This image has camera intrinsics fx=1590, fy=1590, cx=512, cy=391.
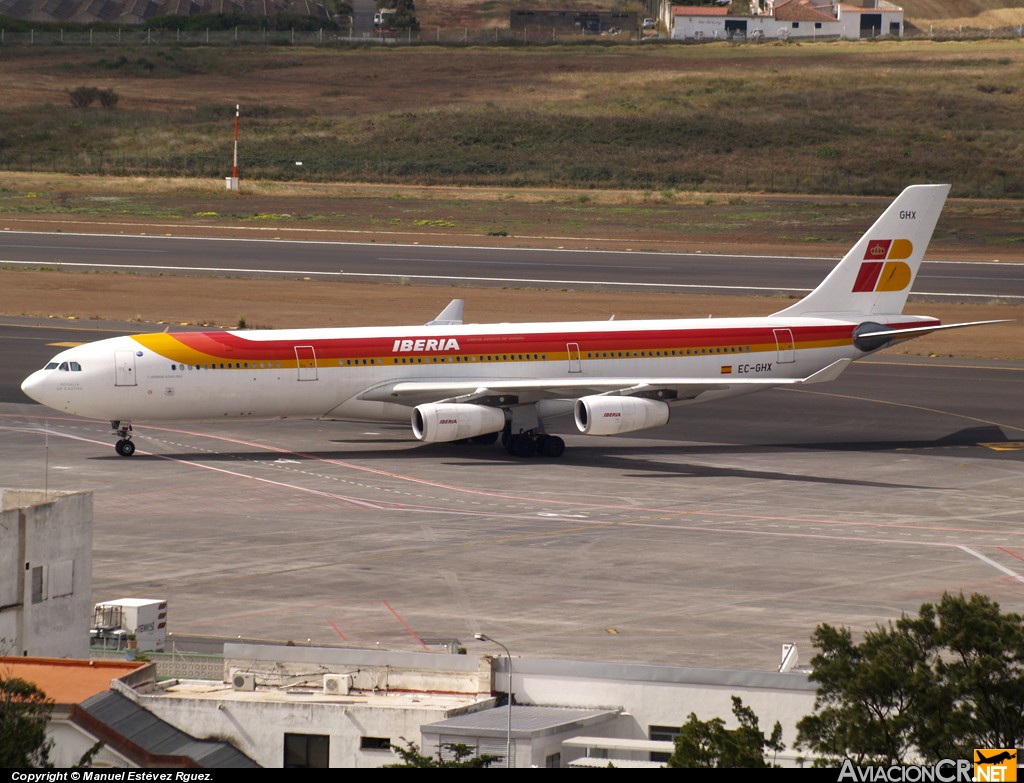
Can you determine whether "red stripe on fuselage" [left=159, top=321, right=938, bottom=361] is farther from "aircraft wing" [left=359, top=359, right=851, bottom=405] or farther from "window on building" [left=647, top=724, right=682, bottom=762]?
"window on building" [left=647, top=724, right=682, bottom=762]

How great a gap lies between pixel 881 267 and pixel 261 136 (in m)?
136

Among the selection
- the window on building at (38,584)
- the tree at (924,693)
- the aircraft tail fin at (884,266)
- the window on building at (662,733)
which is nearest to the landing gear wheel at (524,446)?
the aircraft tail fin at (884,266)

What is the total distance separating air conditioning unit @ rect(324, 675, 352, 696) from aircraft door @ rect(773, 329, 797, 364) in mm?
38820

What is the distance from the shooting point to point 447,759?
21.9 meters

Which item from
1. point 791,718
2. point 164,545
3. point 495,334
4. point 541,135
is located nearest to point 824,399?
point 495,334

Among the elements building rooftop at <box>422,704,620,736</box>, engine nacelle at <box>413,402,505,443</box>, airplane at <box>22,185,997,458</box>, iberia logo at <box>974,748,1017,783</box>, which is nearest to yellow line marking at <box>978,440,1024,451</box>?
airplane at <box>22,185,997,458</box>

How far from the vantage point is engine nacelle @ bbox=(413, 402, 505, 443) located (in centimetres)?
5438

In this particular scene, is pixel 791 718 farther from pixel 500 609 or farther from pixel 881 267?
pixel 881 267

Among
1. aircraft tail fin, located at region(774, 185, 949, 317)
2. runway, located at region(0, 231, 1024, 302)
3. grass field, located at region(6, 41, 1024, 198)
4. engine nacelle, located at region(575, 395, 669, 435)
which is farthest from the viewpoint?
grass field, located at region(6, 41, 1024, 198)

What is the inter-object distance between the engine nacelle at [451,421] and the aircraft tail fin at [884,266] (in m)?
14.5

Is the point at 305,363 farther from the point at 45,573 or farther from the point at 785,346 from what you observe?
the point at 45,573

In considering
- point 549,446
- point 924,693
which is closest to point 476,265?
point 549,446

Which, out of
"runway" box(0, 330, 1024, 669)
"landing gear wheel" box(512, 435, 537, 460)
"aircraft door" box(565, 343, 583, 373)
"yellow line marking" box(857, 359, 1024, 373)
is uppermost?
"yellow line marking" box(857, 359, 1024, 373)

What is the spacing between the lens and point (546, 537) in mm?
44875
